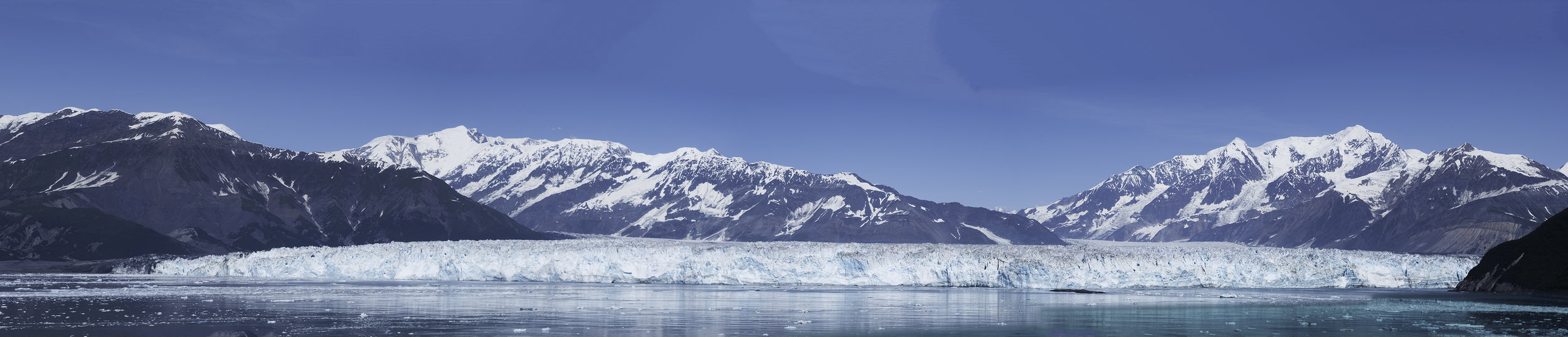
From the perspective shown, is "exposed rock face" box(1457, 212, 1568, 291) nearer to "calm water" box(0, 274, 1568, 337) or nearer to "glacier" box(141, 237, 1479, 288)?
"calm water" box(0, 274, 1568, 337)

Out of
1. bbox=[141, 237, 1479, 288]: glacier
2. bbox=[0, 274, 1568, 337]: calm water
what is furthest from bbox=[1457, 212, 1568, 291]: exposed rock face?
bbox=[141, 237, 1479, 288]: glacier

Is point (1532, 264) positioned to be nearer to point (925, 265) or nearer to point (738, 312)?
point (925, 265)

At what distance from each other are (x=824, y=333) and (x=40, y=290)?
5849 cm

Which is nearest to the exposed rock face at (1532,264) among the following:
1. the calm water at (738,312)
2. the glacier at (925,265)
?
the calm water at (738,312)

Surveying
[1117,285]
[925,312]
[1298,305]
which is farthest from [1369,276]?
[925,312]

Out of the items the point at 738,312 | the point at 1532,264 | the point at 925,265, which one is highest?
the point at 1532,264

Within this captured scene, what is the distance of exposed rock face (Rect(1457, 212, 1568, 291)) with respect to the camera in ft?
227

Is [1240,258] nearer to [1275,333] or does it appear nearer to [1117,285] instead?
[1117,285]

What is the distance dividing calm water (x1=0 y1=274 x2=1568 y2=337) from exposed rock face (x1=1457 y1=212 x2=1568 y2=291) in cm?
332

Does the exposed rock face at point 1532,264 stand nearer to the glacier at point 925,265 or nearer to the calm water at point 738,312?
the calm water at point 738,312

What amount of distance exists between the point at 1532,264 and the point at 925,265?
132 ft

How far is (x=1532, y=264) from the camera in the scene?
7169 centimetres

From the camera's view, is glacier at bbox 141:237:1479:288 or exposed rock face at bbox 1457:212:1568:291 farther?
glacier at bbox 141:237:1479:288

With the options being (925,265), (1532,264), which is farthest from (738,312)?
(1532,264)
